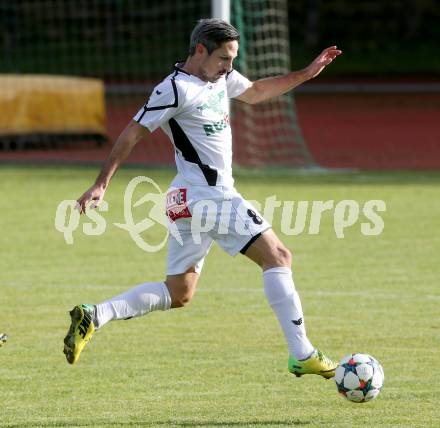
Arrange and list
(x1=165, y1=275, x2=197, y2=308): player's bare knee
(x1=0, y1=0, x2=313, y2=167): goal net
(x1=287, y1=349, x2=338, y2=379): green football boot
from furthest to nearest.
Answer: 1. (x1=0, y1=0, x2=313, y2=167): goal net
2. (x1=165, y1=275, x2=197, y2=308): player's bare knee
3. (x1=287, y1=349, x2=338, y2=379): green football boot

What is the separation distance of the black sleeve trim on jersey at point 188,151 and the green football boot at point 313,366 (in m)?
1.10

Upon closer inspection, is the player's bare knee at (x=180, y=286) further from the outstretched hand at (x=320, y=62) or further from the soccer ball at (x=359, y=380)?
the outstretched hand at (x=320, y=62)

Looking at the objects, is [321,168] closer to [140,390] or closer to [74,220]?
[74,220]

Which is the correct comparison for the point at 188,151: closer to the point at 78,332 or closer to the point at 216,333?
the point at 78,332

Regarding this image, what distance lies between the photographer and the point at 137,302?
6.87 metres

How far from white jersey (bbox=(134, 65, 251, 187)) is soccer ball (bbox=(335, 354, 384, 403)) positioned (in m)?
1.24

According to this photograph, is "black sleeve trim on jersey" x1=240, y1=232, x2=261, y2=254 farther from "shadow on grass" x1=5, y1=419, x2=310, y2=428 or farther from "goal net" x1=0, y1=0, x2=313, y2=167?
"goal net" x1=0, y1=0, x2=313, y2=167

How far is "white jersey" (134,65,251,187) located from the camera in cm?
664

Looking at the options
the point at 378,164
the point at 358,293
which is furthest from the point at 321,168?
the point at 358,293

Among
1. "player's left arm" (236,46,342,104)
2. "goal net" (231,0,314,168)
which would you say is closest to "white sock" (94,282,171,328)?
"player's left arm" (236,46,342,104)

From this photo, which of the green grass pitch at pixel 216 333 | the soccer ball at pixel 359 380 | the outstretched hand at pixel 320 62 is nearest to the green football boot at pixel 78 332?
the green grass pitch at pixel 216 333

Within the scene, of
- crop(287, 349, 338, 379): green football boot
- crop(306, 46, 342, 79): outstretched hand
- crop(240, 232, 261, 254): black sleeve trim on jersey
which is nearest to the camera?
crop(287, 349, 338, 379): green football boot

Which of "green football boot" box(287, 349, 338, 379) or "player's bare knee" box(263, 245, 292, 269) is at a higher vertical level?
"player's bare knee" box(263, 245, 292, 269)

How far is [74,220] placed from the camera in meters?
13.5
